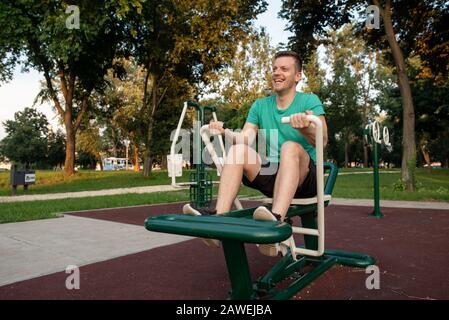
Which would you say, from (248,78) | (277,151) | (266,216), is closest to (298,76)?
(277,151)

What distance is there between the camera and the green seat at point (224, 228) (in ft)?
5.29

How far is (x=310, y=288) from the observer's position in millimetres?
2486

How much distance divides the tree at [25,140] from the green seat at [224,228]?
5868 centimetres

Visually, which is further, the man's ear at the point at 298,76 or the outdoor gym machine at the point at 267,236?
the man's ear at the point at 298,76

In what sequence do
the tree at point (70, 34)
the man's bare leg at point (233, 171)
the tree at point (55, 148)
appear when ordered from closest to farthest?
the man's bare leg at point (233, 171)
the tree at point (70, 34)
the tree at point (55, 148)

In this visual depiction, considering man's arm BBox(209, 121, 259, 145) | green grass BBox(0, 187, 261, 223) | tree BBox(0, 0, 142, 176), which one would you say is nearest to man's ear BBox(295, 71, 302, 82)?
man's arm BBox(209, 121, 259, 145)

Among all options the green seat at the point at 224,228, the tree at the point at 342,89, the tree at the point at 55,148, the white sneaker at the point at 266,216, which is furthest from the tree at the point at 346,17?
the tree at the point at 55,148

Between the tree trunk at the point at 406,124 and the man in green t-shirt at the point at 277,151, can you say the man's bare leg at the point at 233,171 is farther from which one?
the tree trunk at the point at 406,124

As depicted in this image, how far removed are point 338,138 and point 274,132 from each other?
153ft

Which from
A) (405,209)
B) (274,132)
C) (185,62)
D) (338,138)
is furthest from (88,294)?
(338,138)

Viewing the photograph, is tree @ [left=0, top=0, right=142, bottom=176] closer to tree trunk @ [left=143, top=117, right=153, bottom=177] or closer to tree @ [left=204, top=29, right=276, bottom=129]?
tree trunk @ [left=143, top=117, right=153, bottom=177]

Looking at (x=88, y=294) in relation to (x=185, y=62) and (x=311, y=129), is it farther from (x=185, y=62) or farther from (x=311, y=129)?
(x=185, y=62)

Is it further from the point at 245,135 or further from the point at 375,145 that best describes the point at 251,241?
the point at 375,145

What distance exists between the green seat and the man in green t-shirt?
133mm
